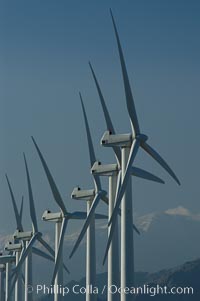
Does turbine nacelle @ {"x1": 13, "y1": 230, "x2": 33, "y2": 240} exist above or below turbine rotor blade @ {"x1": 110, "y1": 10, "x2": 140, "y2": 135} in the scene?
below

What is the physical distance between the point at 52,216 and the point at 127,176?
1123 inches

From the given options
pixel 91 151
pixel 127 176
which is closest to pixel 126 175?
pixel 127 176

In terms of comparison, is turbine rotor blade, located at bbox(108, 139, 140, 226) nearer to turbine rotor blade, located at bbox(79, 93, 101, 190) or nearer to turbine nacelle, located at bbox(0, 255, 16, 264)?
turbine rotor blade, located at bbox(79, 93, 101, 190)

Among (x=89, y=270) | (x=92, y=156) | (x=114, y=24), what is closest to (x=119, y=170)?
(x=92, y=156)

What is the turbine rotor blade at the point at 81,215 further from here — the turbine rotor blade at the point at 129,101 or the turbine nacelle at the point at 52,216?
the turbine rotor blade at the point at 129,101

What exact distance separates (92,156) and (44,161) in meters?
4.24

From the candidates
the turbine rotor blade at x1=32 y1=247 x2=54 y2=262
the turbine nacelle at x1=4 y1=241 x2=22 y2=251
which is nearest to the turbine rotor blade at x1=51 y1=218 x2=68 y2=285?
the turbine rotor blade at x1=32 y1=247 x2=54 y2=262

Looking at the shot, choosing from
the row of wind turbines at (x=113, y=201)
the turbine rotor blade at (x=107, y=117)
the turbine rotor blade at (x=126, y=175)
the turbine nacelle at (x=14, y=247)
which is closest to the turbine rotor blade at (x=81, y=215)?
the row of wind turbines at (x=113, y=201)

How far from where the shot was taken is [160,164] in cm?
6819

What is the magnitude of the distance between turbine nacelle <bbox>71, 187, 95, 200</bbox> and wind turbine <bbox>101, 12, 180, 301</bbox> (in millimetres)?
14206

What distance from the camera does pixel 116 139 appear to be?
70.4 m

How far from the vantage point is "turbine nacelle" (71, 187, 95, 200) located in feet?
278

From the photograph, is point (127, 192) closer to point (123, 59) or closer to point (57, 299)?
point (123, 59)

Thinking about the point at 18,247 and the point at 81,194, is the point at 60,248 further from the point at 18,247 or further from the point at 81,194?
the point at 18,247
